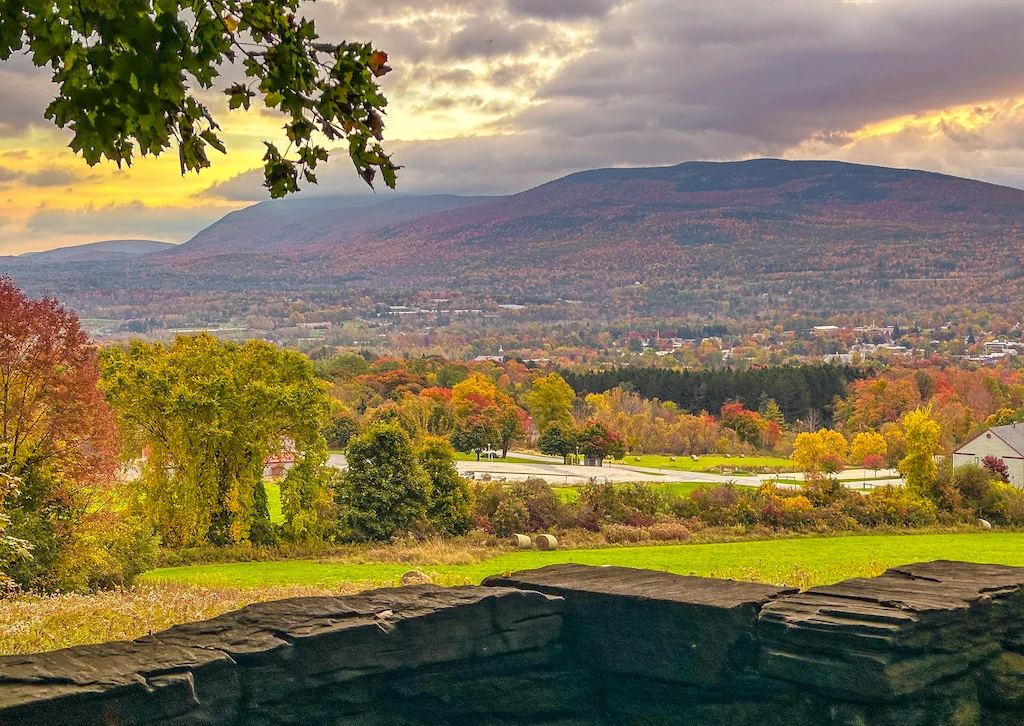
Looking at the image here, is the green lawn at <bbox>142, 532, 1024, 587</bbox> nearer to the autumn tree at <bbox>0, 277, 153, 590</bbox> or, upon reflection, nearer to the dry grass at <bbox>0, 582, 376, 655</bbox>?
the autumn tree at <bbox>0, 277, 153, 590</bbox>

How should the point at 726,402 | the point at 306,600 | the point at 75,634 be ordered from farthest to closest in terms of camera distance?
the point at 726,402 < the point at 75,634 < the point at 306,600

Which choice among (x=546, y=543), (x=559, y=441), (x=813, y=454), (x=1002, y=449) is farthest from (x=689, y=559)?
(x=559, y=441)

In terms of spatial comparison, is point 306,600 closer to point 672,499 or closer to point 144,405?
point 144,405

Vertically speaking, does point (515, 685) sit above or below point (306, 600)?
below

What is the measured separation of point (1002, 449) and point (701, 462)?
19.0m

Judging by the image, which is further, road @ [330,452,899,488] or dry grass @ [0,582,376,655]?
road @ [330,452,899,488]

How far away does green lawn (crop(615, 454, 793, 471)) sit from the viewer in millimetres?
63312

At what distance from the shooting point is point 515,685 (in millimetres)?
6156

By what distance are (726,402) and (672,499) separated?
58047 millimetres

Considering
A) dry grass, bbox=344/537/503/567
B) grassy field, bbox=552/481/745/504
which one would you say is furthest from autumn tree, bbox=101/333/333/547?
grassy field, bbox=552/481/745/504

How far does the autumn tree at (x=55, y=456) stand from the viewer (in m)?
15.2

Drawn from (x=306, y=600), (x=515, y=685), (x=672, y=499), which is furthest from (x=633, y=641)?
(x=672, y=499)

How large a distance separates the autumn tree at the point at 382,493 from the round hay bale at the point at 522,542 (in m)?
3.23

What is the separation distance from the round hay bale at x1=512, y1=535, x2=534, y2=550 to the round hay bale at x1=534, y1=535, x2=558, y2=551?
0.68 ft
